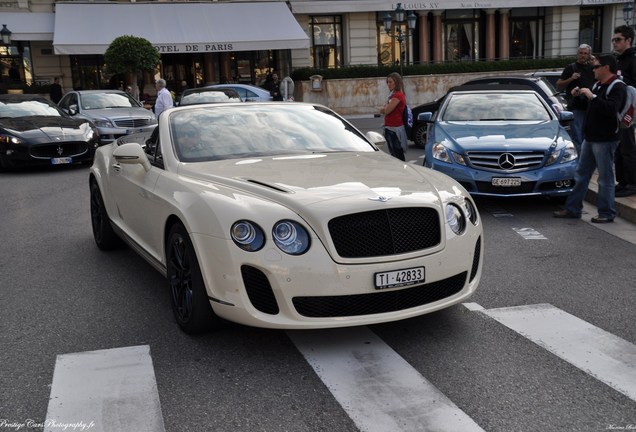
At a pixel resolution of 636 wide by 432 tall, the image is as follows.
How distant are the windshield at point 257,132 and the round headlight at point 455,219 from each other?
1425mm

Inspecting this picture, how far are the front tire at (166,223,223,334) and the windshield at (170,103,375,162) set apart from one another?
2.78 feet

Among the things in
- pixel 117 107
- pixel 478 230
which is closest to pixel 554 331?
pixel 478 230

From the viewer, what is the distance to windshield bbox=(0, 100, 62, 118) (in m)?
14.9

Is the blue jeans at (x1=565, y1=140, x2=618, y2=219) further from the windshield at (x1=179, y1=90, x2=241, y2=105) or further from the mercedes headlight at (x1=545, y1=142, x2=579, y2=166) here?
the windshield at (x1=179, y1=90, x2=241, y2=105)

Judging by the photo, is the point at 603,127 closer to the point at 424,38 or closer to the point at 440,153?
the point at 440,153

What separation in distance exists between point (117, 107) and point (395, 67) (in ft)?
51.5

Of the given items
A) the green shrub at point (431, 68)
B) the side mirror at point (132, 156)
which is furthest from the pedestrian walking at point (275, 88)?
the side mirror at point (132, 156)

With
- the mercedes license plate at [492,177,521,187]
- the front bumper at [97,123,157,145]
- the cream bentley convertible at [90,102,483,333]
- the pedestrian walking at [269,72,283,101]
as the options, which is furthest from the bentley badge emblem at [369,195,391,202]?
the pedestrian walking at [269,72,283,101]

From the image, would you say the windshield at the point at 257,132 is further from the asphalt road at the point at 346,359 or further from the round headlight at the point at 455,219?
the round headlight at the point at 455,219

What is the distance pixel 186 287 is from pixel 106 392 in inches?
38.2

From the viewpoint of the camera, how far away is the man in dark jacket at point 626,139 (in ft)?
28.6

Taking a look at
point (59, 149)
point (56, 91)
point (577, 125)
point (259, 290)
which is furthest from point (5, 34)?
point (259, 290)

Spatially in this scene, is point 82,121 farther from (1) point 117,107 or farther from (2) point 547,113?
(2) point 547,113

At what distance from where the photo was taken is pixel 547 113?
32.0 ft
